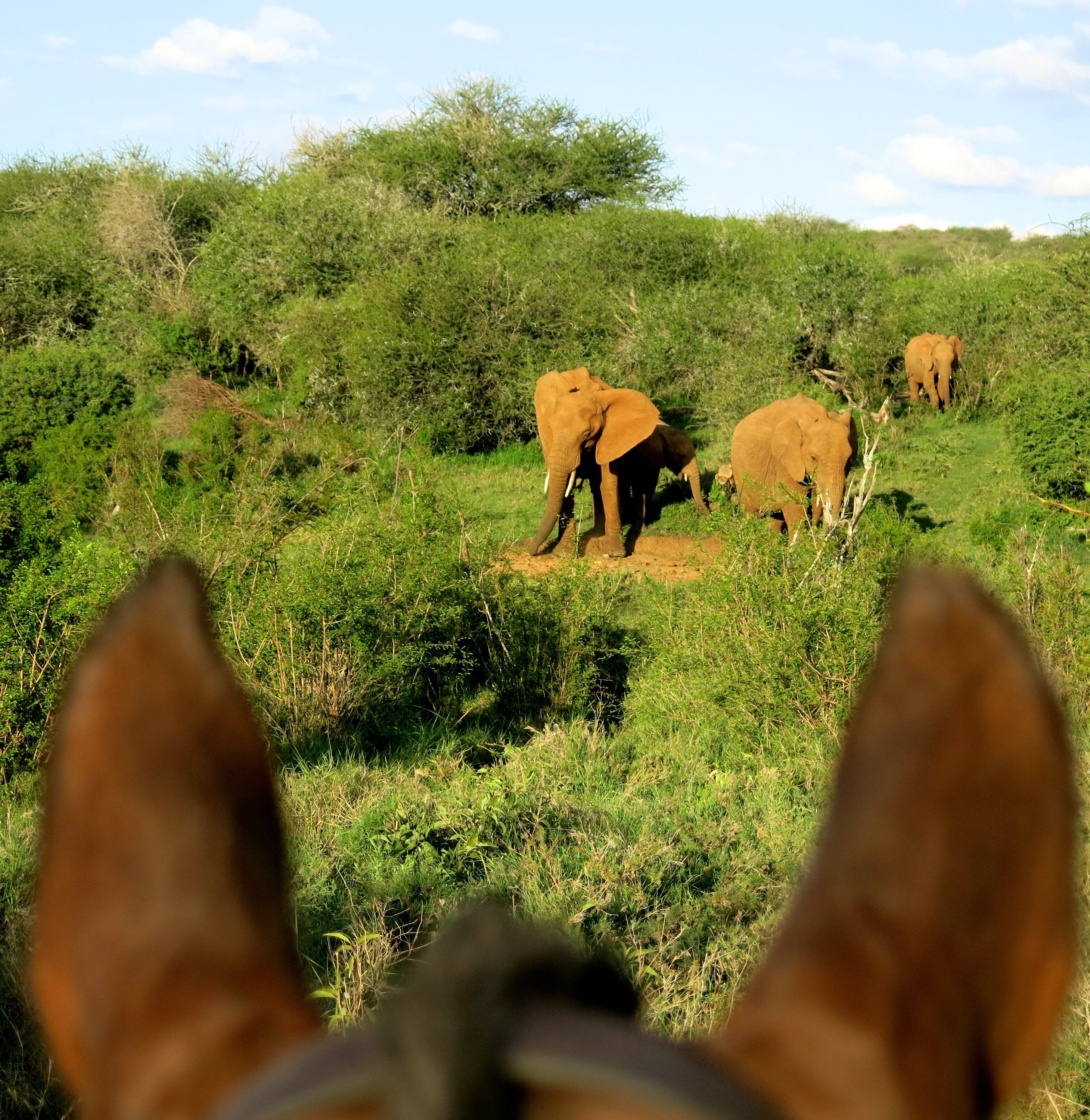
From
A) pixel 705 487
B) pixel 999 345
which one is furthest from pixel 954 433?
pixel 705 487

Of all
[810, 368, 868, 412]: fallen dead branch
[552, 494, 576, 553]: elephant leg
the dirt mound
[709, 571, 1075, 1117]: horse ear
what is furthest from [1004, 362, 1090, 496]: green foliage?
[709, 571, 1075, 1117]: horse ear

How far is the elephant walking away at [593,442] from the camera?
42.4 feet

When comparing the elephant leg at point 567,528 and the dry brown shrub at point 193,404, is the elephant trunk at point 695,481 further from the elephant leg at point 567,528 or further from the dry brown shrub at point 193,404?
the dry brown shrub at point 193,404

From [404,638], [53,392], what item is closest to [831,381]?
[53,392]

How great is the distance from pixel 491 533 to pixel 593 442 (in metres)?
2.49

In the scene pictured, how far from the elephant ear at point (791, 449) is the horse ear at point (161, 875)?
39.0 ft

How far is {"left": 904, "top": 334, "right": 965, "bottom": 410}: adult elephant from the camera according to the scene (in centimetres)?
2005

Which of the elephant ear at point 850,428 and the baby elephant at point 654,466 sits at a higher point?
the elephant ear at point 850,428

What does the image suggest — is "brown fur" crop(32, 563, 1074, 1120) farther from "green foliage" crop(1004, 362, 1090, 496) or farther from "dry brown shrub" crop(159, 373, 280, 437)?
"dry brown shrub" crop(159, 373, 280, 437)

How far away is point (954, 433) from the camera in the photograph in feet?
62.1

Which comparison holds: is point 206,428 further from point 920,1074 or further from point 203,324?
point 920,1074

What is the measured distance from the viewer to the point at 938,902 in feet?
1.85

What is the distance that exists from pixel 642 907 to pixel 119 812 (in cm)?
341

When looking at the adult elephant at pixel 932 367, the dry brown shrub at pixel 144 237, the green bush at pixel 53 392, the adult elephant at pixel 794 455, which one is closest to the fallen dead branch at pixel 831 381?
the adult elephant at pixel 932 367
